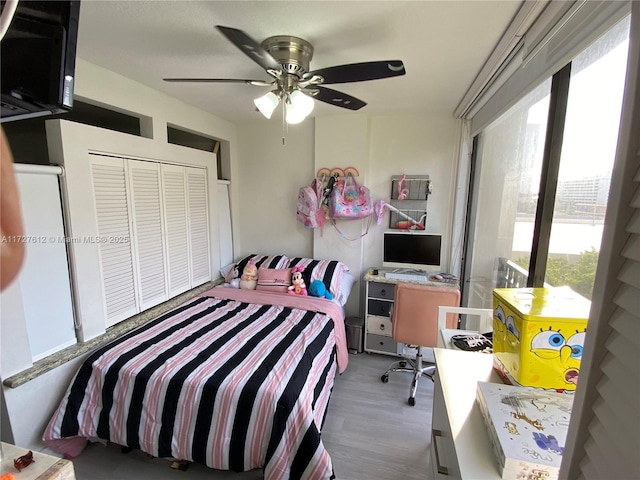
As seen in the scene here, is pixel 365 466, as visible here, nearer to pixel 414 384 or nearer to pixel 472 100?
pixel 414 384

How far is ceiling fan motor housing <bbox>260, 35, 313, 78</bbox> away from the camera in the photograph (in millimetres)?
1530

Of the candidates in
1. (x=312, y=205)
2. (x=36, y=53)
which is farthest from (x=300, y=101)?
(x=312, y=205)

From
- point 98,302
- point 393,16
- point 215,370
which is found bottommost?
point 215,370

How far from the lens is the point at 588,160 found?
48.4 inches

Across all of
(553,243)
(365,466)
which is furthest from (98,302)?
(553,243)

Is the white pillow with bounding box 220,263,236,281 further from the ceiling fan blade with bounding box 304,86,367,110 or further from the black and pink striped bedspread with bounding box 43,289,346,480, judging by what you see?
the ceiling fan blade with bounding box 304,86,367,110

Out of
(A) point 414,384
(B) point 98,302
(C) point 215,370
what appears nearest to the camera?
(C) point 215,370

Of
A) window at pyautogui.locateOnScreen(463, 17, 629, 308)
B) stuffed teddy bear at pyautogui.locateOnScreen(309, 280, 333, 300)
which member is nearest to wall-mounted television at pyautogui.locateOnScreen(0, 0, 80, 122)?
window at pyautogui.locateOnScreen(463, 17, 629, 308)

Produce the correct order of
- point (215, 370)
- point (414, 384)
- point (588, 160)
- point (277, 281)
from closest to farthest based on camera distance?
point (588, 160) < point (215, 370) < point (414, 384) < point (277, 281)

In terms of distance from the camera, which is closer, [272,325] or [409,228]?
[272,325]

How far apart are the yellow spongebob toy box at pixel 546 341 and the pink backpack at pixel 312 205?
A: 7.82 feet

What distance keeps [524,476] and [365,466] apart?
4.58 feet

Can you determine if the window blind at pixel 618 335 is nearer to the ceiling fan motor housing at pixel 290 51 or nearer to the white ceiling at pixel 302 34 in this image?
the white ceiling at pixel 302 34

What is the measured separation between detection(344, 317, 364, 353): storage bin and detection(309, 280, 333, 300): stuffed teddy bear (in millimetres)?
485
